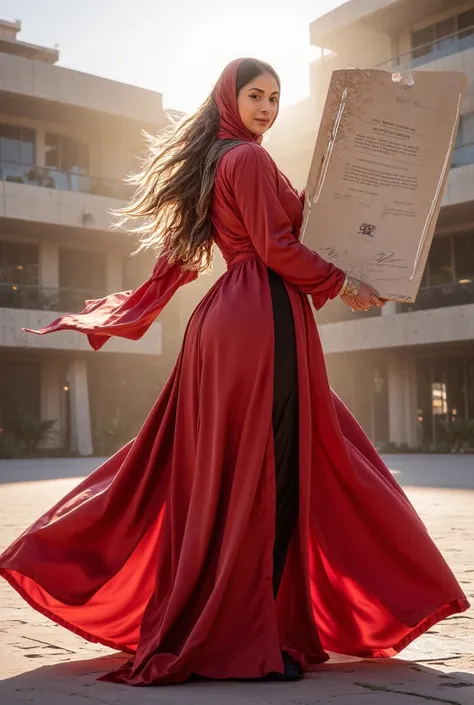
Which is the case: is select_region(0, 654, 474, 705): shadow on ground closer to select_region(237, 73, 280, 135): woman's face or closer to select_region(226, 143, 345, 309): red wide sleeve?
select_region(226, 143, 345, 309): red wide sleeve

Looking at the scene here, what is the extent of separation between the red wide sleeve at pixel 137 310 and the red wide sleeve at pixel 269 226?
507 mm

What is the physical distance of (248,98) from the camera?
385cm

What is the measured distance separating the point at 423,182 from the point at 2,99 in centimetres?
3015

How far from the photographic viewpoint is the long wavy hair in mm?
3852

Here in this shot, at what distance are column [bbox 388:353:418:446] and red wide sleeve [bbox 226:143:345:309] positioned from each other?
30549 mm

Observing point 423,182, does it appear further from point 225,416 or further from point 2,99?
point 2,99

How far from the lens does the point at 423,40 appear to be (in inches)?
1328

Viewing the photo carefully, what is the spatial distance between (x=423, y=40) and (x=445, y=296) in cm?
807

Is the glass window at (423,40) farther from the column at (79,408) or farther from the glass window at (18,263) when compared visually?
the column at (79,408)

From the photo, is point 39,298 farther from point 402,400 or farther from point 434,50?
point 434,50

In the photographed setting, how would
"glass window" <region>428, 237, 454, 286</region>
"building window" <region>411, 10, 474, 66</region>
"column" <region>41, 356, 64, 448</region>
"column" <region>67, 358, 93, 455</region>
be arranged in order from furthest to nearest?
1. "column" <region>41, 356, 64, 448</region>
2. "column" <region>67, 358, 93, 455</region>
3. "glass window" <region>428, 237, 454, 286</region>
4. "building window" <region>411, 10, 474, 66</region>

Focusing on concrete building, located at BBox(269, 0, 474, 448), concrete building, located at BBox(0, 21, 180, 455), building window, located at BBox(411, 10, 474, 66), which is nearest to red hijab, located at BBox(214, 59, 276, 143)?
concrete building, located at BBox(269, 0, 474, 448)

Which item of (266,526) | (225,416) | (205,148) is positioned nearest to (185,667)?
(266,526)

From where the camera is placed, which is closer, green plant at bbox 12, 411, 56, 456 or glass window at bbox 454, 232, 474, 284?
green plant at bbox 12, 411, 56, 456
